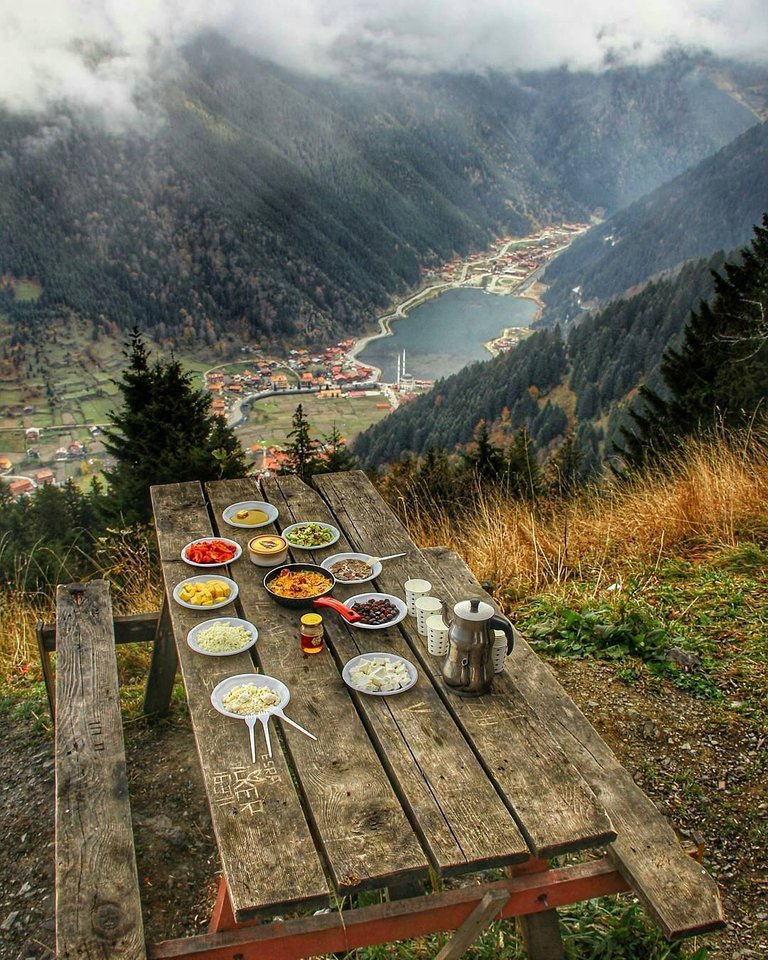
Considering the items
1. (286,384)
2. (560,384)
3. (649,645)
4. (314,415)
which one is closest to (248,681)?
(649,645)

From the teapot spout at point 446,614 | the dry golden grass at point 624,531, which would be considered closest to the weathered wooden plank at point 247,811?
the teapot spout at point 446,614

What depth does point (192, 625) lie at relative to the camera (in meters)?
2.47

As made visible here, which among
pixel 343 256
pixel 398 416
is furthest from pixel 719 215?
pixel 398 416

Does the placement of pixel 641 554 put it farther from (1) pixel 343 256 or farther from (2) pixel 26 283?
(1) pixel 343 256

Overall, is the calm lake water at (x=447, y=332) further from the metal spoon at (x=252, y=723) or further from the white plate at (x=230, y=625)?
the metal spoon at (x=252, y=723)

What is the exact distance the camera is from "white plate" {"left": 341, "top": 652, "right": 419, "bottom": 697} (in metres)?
2.14

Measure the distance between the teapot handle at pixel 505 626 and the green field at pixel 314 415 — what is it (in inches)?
2817

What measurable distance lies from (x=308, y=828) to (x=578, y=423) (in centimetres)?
6377

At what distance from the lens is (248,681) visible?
217 centimetres

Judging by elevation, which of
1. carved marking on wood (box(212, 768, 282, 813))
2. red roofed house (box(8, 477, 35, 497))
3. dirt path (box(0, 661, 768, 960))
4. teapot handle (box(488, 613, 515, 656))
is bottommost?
red roofed house (box(8, 477, 35, 497))

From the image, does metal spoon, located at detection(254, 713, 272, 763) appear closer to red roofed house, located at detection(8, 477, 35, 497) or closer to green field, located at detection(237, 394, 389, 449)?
red roofed house, located at detection(8, 477, 35, 497)

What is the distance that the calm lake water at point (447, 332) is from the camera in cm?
11481

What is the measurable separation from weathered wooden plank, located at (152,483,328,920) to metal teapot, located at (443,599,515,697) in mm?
533

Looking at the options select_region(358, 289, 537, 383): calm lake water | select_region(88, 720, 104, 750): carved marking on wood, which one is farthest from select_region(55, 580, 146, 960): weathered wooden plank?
select_region(358, 289, 537, 383): calm lake water
